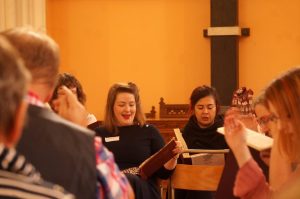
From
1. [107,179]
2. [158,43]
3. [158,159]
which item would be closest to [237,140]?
[107,179]

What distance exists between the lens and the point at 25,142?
1176mm

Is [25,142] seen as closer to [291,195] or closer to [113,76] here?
[291,195]

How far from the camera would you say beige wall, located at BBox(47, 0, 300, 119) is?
7.28m

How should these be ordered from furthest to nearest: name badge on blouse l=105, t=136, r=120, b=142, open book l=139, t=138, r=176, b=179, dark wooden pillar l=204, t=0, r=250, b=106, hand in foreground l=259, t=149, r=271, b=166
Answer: dark wooden pillar l=204, t=0, r=250, b=106
name badge on blouse l=105, t=136, r=120, b=142
open book l=139, t=138, r=176, b=179
hand in foreground l=259, t=149, r=271, b=166

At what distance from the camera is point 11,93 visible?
2.88 ft

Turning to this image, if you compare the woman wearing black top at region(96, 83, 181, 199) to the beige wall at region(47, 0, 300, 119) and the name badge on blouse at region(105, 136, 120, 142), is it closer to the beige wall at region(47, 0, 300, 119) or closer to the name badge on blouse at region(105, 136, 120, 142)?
the name badge on blouse at region(105, 136, 120, 142)

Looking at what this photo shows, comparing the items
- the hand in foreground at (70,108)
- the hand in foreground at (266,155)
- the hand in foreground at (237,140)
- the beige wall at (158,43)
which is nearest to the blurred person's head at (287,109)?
the hand in foreground at (237,140)

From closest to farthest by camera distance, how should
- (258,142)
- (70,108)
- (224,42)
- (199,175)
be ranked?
1. (70,108)
2. (258,142)
3. (199,175)
4. (224,42)

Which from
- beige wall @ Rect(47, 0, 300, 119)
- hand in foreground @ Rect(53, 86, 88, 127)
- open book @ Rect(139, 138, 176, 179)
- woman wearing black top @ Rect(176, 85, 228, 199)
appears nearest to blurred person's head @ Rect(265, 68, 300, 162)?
hand in foreground @ Rect(53, 86, 88, 127)

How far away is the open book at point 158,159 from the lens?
329cm

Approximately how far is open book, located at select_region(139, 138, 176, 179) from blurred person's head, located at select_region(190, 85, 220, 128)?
3.31 feet

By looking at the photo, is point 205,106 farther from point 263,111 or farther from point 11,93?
point 11,93

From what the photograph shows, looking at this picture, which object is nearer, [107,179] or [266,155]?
[107,179]

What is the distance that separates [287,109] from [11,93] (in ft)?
3.62
